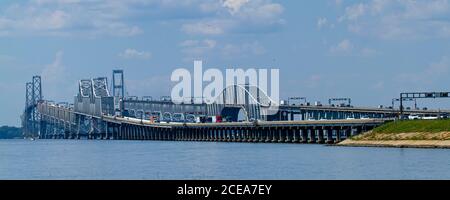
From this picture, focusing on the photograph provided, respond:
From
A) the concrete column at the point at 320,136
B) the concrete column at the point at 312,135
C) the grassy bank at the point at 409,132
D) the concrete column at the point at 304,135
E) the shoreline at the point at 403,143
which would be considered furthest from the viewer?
the concrete column at the point at 304,135

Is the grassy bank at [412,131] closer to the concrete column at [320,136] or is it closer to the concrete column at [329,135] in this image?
the concrete column at [329,135]

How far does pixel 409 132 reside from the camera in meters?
149

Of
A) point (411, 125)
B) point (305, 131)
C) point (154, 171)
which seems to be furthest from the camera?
point (305, 131)

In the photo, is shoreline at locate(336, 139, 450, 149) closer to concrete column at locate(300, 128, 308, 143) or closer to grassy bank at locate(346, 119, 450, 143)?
grassy bank at locate(346, 119, 450, 143)

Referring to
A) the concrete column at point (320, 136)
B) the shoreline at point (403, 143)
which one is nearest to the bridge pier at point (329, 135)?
the concrete column at point (320, 136)

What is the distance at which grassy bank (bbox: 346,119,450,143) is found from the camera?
5556 inches

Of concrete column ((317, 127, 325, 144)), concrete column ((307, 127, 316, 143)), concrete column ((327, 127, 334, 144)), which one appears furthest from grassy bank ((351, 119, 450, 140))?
concrete column ((307, 127, 316, 143))

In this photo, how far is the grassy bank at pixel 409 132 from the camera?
463 ft
